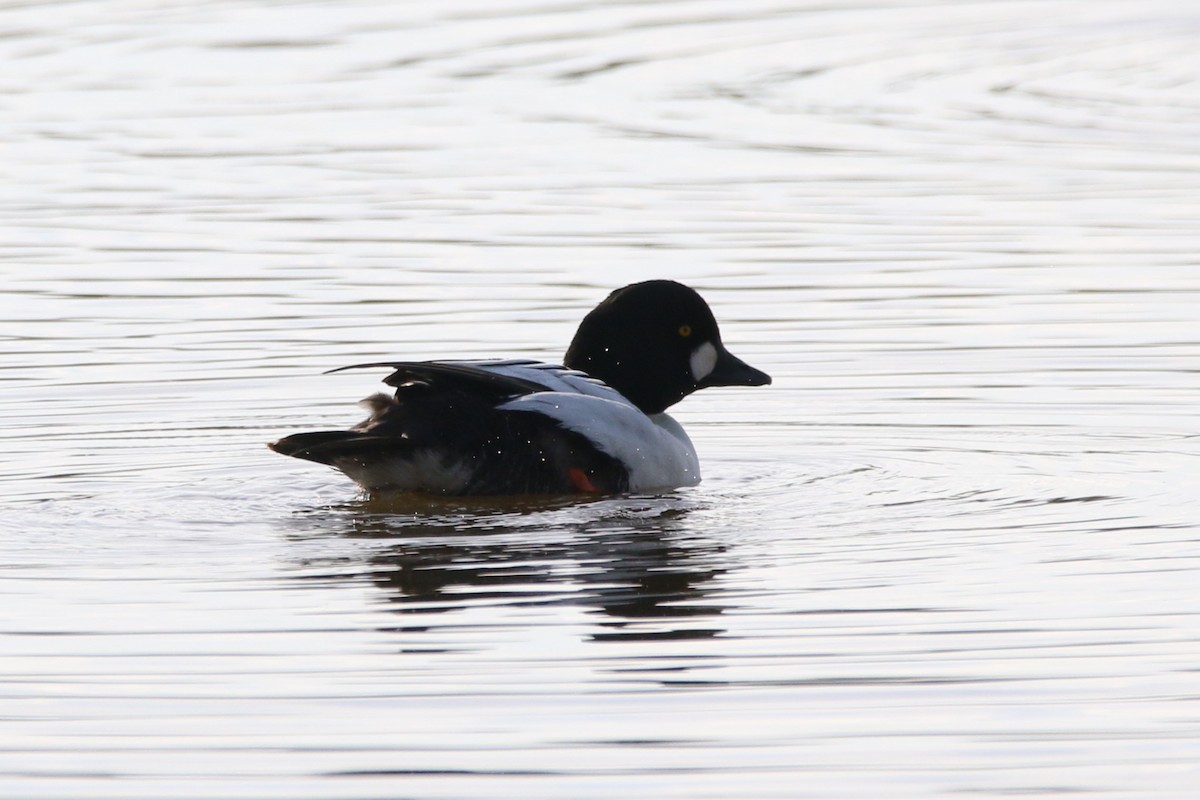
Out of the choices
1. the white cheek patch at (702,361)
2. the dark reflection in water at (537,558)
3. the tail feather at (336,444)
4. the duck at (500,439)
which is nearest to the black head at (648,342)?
the white cheek patch at (702,361)

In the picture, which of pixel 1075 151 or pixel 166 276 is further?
pixel 1075 151

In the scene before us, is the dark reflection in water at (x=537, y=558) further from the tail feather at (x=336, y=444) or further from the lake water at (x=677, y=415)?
the tail feather at (x=336, y=444)

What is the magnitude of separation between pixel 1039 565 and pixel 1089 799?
214cm

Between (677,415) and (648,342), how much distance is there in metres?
1.32

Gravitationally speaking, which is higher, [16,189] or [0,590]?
[16,189]

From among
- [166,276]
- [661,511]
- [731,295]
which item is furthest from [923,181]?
[661,511]

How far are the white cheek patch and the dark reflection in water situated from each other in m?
0.94

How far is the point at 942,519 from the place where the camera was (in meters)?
7.91

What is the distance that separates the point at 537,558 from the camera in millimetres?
7422

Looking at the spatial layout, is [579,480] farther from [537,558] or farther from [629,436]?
[537,558]

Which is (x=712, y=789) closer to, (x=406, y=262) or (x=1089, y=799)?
(x=1089, y=799)

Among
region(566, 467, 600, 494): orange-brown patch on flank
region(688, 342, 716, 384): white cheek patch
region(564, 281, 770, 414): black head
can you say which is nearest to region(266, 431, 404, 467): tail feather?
region(566, 467, 600, 494): orange-brown patch on flank

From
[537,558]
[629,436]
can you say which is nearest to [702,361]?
[629,436]

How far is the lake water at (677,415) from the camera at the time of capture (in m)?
5.59
